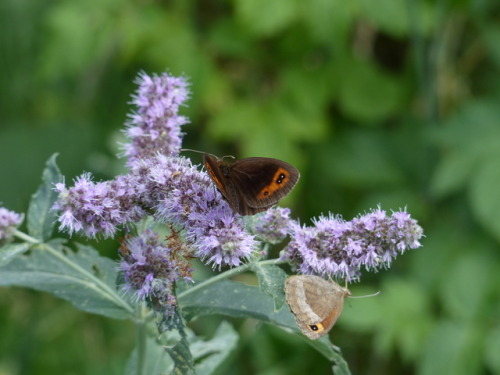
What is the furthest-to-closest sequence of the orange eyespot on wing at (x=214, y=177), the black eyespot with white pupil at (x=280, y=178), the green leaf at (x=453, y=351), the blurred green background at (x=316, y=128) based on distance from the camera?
the blurred green background at (x=316, y=128)
the green leaf at (x=453, y=351)
the black eyespot with white pupil at (x=280, y=178)
the orange eyespot on wing at (x=214, y=177)

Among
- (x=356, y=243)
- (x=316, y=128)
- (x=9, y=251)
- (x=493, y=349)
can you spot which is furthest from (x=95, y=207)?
(x=316, y=128)

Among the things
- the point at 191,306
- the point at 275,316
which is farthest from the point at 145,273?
the point at 275,316

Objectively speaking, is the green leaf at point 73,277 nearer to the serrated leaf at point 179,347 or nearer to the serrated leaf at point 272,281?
the serrated leaf at point 179,347

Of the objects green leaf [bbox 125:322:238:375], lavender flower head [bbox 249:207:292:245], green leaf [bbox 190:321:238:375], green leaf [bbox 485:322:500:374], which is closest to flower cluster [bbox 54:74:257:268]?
lavender flower head [bbox 249:207:292:245]

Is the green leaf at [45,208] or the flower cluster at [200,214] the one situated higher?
the flower cluster at [200,214]

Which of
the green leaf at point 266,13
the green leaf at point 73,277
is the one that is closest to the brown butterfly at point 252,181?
the green leaf at point 73,277

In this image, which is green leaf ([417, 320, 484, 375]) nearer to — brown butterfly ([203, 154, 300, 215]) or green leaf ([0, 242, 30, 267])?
brown butterfly ([203, 154, 300, 215])
